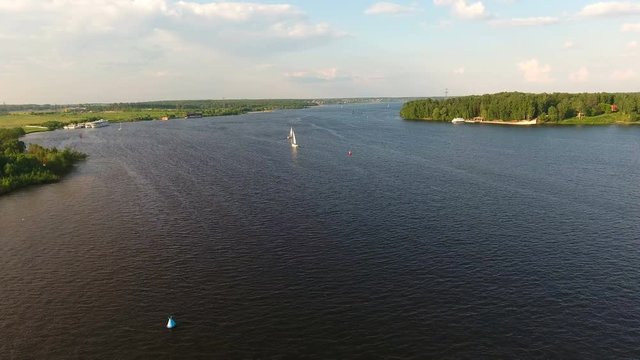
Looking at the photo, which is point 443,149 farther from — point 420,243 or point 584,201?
point 420,243

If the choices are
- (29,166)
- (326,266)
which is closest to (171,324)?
(326,266)

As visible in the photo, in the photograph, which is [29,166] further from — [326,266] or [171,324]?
[326,266]

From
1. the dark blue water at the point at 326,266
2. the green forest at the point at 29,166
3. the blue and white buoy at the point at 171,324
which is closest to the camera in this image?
the dark blue water at the point at 326,266

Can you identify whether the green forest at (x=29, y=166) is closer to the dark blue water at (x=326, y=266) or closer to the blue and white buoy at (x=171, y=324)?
the dark blue water at (x=326, y=266)

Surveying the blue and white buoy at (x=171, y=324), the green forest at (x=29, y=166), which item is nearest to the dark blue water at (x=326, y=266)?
the blue and white buoy at (x=171, y=324)

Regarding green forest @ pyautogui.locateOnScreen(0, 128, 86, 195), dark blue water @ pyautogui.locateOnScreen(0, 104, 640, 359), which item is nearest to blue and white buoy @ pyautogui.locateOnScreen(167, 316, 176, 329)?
dark blue water @ pyautogui.locateOnScreen(0, 104, 640, 359)
